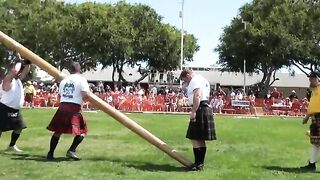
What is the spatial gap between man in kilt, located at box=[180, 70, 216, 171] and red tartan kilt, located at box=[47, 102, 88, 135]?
5.41ft

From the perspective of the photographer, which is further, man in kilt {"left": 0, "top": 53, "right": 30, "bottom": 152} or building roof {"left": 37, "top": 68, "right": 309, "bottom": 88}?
building roof {"left": 37, "top": 68, "right": 309, "bottom": 88}

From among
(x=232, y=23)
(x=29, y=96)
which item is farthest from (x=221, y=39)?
(x=29, y=96)

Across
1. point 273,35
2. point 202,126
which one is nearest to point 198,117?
point 202,126

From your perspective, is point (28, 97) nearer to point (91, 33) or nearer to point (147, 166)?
point (147, 166)

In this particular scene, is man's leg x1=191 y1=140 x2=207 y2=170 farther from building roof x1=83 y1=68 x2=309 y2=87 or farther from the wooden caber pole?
building roof x1=83 y1=68 x2=309 y2=87

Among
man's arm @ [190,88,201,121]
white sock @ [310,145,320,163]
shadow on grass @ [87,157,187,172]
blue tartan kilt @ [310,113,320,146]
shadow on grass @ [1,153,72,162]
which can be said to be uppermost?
man's arm @ [190,88,201,121]

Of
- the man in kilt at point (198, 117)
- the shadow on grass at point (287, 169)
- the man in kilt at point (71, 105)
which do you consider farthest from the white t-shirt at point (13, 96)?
the shadow on grass at point (287, 169)

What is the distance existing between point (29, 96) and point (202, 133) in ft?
65.4

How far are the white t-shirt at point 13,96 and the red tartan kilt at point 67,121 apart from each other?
1.07 meters

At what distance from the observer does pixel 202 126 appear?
7773 millimetres

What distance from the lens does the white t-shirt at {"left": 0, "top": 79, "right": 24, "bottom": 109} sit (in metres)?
8.98

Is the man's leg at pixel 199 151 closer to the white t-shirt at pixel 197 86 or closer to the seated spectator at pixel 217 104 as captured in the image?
the white t-shirt at pixel 197 86

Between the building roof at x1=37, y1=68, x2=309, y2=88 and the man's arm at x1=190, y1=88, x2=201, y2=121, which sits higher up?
the building roof at x1=37, y1=68, x2=309, y2=88

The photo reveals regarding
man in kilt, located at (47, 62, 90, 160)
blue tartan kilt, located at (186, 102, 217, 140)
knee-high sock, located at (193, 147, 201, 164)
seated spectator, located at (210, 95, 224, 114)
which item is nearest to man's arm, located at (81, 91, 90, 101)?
man in kilt, located at (47, 62, 90, 160)
